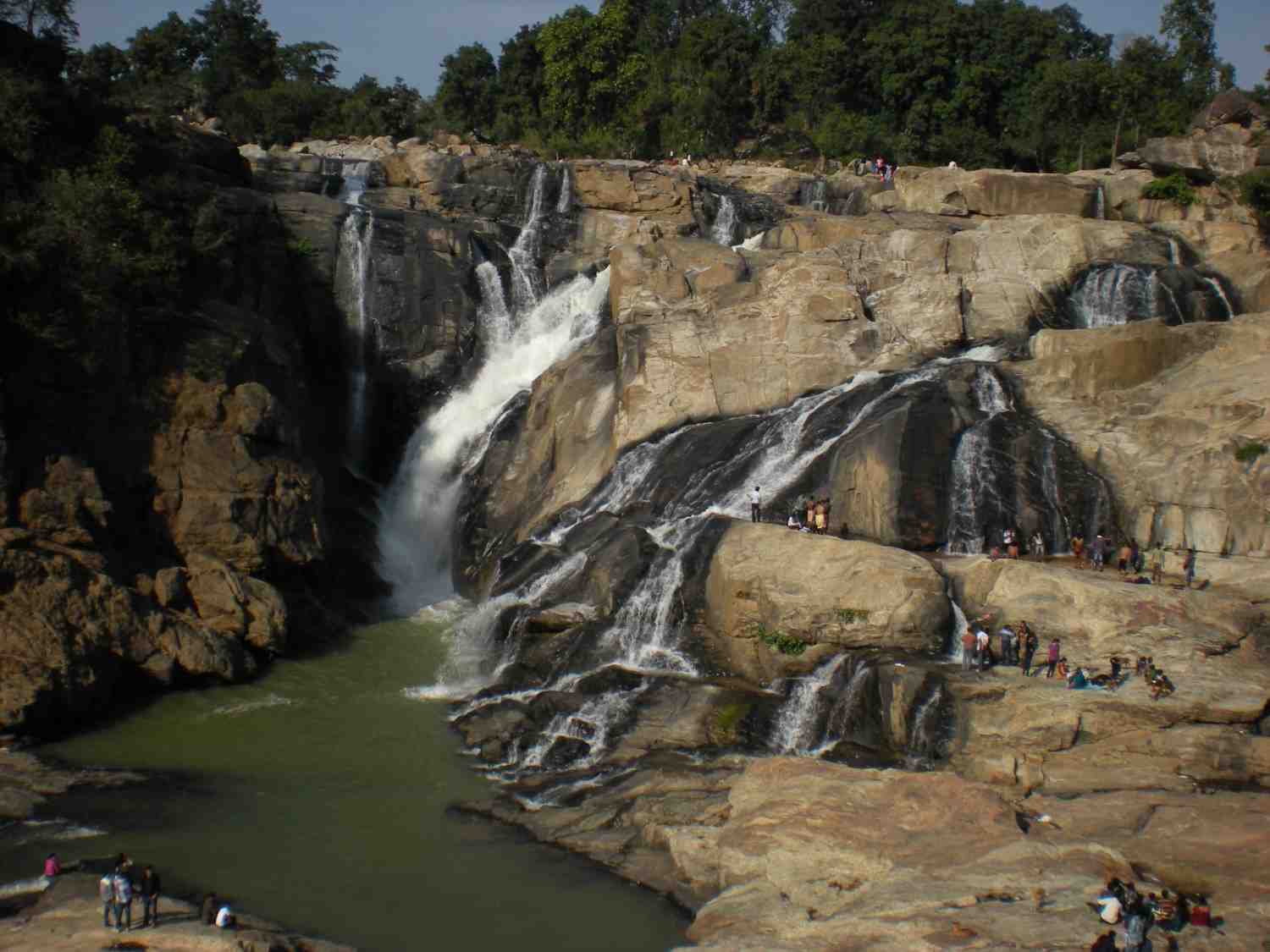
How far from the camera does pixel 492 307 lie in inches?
1922

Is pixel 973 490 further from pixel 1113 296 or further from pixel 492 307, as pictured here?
pixel 492 307

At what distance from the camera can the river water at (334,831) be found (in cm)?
2131

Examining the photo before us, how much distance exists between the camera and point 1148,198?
172 ft

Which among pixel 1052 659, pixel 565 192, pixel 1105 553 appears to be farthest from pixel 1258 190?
pixel 1052 659

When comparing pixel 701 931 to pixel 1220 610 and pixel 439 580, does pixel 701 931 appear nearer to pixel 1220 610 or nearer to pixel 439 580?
pixel 1220 610

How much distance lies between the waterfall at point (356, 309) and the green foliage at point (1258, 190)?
3275 cm

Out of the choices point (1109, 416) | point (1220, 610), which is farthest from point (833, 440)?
point (1220, 610)

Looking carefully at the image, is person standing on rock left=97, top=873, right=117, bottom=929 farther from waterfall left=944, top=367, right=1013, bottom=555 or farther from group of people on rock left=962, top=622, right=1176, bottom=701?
waterfall left=944, top=367, right=1013, bottom=555

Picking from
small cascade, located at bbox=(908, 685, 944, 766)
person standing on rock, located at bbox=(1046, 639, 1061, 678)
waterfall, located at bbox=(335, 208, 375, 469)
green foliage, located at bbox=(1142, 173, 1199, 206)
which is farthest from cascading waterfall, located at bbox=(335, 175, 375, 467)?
green foliage, located at bbox=(1142, 173, 1199, 206)

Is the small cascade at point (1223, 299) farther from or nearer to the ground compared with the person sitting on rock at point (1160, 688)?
farther from the ground

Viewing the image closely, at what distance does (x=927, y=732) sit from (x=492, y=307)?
1116 inches

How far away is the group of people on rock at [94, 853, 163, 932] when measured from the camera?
19281 millimetres

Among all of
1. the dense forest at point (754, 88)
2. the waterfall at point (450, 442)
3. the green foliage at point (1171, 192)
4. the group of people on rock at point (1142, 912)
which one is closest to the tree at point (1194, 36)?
the dense forest at point (754, 88)

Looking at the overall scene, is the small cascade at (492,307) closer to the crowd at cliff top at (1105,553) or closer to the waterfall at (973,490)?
the waterfall at (973,490)
